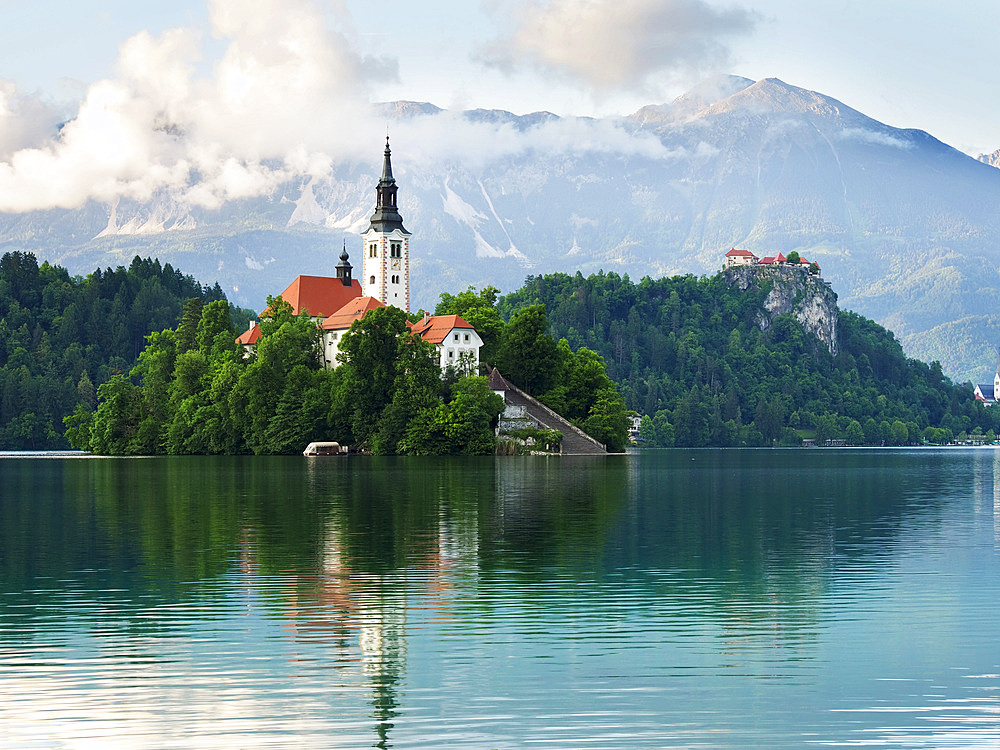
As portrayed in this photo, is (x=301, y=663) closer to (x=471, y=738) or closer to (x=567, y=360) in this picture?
(x=471, y=738)

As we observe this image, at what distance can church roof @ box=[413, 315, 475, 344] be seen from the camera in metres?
Result: 138

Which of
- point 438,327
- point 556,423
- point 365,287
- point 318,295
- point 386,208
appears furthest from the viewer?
point 365,287

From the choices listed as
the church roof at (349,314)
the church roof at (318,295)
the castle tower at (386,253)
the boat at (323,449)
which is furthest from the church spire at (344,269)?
the boat at (323,449)

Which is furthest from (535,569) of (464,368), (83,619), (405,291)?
(405,291)

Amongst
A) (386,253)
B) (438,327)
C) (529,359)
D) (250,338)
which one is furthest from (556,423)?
(386,253)

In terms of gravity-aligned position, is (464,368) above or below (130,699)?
above

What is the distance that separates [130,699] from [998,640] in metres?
14.4

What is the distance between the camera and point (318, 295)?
531 ft

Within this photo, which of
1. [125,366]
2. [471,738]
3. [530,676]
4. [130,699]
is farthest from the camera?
[125,366]

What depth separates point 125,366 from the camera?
19662 cm

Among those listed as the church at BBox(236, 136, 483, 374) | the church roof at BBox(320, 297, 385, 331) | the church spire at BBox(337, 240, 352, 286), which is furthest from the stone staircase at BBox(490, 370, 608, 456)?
the church spire at BBox(337, 240, 352, 286)

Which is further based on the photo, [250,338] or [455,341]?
[250,338]

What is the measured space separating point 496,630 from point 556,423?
11216 cm

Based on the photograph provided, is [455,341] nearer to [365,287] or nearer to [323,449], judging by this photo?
[323,449]
